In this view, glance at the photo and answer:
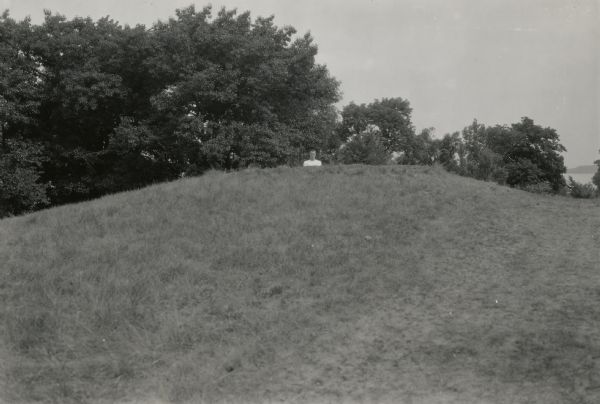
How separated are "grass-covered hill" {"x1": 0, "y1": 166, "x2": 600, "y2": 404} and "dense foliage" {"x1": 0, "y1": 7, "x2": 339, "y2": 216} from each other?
12.0 meters

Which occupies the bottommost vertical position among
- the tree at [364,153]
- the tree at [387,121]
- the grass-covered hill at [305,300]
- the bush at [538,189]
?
the grass-covered hill at [305,300]

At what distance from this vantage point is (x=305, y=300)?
8.70 metres

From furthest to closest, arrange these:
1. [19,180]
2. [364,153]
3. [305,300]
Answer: [364,153] → [19,180] → [305,300]

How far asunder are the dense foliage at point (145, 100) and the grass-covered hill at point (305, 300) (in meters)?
12.0

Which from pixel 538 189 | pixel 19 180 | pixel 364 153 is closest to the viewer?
pixel 538 189

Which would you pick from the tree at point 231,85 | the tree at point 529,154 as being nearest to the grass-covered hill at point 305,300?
the tree at point 231,85

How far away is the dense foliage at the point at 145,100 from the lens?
25.5 meters

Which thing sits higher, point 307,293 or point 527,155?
point 527,155

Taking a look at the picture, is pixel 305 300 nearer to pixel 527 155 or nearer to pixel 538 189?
pixel 538 189

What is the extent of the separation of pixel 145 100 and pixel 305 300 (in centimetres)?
2403

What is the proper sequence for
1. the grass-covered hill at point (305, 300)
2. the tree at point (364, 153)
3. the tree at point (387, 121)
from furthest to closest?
the tree at point (387, 121) < the tree at point (364, 153) < the grass-covered hill at point (305, 300)

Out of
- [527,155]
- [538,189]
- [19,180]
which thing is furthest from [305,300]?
[527,155]

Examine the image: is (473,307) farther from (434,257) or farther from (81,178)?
(81,178)

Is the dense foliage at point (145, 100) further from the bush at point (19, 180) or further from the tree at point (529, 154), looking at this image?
the tree at point (529, 154)
